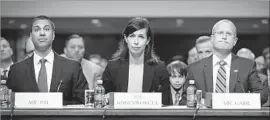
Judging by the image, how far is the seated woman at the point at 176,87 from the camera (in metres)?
4.17

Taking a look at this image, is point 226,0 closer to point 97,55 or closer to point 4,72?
point 97,55

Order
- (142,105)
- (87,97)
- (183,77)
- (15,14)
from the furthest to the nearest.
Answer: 1. (15,14)
2. (183,77)
3. (87,97)
4. (142,105)

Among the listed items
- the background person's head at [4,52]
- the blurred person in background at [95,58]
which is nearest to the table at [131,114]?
the background person's head at [4,52]

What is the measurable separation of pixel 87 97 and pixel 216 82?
101 centimetres

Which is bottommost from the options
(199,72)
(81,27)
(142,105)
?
(142,105)

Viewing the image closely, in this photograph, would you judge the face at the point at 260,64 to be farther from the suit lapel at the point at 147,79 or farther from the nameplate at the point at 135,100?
the nameplate at the point at 135,100

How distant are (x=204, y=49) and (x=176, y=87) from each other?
590mm

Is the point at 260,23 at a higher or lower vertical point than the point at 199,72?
higher

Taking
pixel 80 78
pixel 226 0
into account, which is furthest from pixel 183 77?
pixel 226 0

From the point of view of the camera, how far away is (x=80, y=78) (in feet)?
13.5

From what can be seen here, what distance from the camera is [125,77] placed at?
415 cm

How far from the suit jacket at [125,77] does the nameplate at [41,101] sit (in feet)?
2.12

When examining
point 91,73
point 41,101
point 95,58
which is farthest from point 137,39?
point 95,58

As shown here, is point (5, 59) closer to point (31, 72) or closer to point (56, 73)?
point (31, 72)
